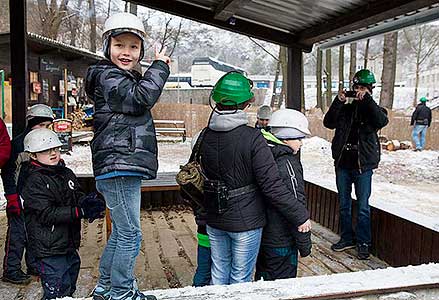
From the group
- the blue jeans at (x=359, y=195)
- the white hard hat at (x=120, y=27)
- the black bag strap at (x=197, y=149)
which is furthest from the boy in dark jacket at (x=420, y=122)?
the white hard hat at (x=120, y=27)

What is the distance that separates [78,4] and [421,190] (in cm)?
2130

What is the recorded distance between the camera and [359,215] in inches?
169

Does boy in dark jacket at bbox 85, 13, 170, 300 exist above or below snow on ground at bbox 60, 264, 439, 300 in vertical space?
above

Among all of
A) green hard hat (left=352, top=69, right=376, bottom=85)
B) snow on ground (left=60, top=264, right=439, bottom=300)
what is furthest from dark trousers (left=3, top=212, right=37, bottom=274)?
green hard hat (left=352, top=69, right=376, bottom=85)

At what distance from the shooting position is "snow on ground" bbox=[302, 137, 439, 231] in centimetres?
581

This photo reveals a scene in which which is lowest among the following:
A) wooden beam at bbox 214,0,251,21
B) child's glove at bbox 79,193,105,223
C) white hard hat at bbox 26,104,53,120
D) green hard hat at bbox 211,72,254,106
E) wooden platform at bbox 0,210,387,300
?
wooden platform at bbox 0,210,387,300

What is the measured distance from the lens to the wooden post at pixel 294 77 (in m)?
5.29

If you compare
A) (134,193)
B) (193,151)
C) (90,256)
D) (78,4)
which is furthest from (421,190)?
(78,4)

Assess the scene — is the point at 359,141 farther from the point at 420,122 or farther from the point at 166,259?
the point at 420,122

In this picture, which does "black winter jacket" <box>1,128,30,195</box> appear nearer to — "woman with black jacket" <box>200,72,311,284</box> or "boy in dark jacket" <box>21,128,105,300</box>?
"boy in dark jacket" <box>21,128,105,300</box>

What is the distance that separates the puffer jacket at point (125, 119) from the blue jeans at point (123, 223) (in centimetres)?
7

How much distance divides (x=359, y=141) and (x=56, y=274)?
278 centimetres

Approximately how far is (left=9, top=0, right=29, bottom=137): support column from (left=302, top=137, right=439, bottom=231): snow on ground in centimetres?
332

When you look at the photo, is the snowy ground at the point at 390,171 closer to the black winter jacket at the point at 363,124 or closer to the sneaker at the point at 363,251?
the sneaker at the point at 363,251
